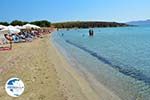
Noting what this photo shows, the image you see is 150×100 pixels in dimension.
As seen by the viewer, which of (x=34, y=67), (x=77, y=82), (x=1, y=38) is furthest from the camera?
(x=1, y=38)

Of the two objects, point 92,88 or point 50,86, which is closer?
point 50,86

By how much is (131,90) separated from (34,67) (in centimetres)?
717

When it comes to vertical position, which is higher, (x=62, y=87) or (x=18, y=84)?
(x=18, y=84)

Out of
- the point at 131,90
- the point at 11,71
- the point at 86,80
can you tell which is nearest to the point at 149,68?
the point at 86,80

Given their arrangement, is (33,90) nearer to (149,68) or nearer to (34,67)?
(34,67)

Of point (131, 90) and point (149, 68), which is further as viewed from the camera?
point (149, 68)

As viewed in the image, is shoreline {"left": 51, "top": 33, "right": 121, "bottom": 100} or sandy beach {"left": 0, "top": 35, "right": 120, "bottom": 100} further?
shoreline {"left": 51, "top": 33, "right": 121, "bottom": 100}

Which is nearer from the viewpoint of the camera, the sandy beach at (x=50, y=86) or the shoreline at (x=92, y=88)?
the sandy beach at (x=50, y=86)

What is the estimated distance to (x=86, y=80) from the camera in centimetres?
1688

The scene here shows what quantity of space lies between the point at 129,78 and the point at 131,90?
3184 millimetres

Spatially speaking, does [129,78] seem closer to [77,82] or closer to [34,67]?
[77,82]

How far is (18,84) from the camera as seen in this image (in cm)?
814

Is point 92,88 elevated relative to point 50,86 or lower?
lower

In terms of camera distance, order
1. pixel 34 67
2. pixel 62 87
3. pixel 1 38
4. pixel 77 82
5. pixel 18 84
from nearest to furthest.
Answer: pixel 18 84 < pixel 62 87 < pixel 77 82 < pixel 34 67 < pixel 1 38
